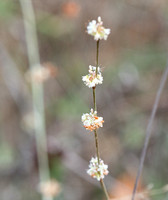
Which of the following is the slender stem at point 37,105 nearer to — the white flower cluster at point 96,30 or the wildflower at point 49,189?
the wildflower at point 49,189

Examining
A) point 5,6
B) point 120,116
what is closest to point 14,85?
point 5,6

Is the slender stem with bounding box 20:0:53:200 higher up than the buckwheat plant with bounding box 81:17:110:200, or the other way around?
the slender stem with bounding box 20:0:53:200

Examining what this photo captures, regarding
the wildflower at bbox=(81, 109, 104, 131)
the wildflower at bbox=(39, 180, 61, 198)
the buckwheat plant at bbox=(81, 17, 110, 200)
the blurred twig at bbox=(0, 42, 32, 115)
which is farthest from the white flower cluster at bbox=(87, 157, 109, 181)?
the blurred twig at bbox=(0, 42, 32, 115)

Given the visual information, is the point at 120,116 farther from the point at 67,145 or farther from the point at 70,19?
the point at 70,19

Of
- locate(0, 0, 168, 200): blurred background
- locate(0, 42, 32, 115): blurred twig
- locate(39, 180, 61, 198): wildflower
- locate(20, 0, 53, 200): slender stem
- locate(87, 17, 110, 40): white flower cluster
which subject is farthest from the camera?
locate(0, 42, 32, 115): blurred twig

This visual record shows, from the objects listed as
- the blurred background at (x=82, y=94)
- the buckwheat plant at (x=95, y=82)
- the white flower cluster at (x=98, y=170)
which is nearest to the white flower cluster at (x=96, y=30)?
the buckwheat plant at (x=95, y=82)

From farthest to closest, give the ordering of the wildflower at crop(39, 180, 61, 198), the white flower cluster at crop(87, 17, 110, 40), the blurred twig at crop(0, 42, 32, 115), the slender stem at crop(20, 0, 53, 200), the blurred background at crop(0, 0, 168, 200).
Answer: the blurred twig at crop(0, 42, 32, 115)
the blurred background at crop(0, 0, 168, 200)
the slender stem at crop(20, 0, 53, 200)
the wildflower at crop(39, 180, 61, 198)
the white flower cluster at crop(87, 17, 110, 40)

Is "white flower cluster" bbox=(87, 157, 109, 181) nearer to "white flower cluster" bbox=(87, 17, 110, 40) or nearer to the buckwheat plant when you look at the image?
the buckwheat plant

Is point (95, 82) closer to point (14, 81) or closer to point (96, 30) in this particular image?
point (96, 30)

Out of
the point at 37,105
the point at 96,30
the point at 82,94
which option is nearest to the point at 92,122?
the point at 96,30
